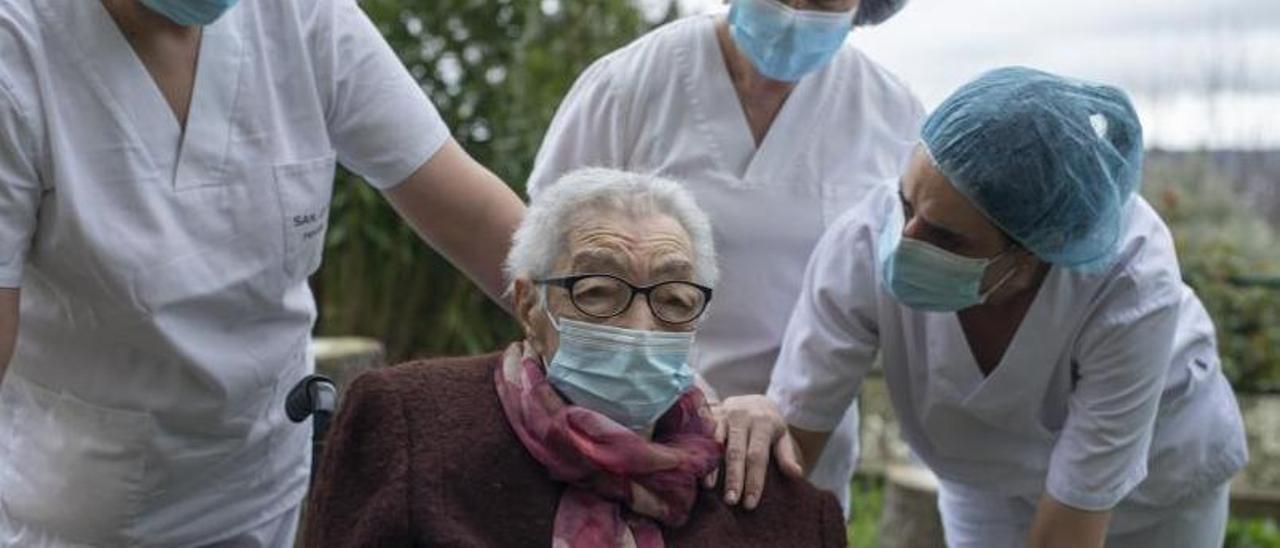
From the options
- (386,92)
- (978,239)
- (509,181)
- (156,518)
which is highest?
(386,92)

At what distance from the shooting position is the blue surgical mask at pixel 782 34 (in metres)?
3.23

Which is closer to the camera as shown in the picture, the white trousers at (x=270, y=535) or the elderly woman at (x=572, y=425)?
the elderly woman at (x=572, y=425)

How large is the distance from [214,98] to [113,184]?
7.9 inches

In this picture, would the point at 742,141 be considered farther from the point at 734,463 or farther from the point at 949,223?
the point at 734,463

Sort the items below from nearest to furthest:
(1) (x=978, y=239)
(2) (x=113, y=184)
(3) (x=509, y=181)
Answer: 1. (2) (x=113, y=184)
2. (1) (x=978, y=239)
3. (3) (x=509, y=181)

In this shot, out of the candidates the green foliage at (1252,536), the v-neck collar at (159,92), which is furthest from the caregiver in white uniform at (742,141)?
the green foliage at (1252,536)

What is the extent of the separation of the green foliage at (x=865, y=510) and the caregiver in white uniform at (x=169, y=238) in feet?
11.7

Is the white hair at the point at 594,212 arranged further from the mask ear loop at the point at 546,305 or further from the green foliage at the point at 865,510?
the green foliage at the point at 865,510

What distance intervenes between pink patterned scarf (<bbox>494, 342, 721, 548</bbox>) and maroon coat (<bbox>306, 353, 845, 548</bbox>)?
0.03m

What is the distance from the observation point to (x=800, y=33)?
324 cm

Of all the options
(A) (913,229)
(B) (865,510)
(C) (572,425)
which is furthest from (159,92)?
(B) (865,510)

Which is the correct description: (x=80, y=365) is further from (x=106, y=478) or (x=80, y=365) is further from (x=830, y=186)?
(x=830, y=186)

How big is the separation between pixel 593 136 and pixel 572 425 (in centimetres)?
86

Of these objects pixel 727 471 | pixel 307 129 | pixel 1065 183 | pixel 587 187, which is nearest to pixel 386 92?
pixel 307 129
